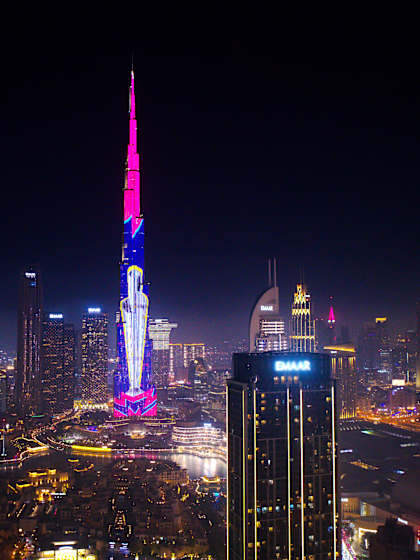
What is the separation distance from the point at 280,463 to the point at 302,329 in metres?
17.5

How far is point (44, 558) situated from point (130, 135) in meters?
13.4

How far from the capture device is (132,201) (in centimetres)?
2042

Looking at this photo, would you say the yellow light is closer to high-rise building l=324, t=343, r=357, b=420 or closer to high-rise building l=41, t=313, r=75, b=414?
high-rise building l=324, t=343, r=357, b=420

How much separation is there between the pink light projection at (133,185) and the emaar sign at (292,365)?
13.3 metres

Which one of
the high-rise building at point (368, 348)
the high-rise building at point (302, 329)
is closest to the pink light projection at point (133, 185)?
the high-rise building at point (302, 329)

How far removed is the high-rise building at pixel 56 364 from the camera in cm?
2878

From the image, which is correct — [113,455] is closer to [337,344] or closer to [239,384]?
[337,344]

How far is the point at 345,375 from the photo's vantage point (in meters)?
24.4

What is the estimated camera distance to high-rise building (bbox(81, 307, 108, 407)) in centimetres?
3003

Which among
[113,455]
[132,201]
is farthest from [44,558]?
[132,201]

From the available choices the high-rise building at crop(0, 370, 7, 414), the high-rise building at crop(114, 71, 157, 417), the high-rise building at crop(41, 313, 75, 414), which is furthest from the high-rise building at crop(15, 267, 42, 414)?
the high-rise building at crop(114, 71, 157, 417)

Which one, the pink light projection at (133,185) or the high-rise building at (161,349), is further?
the high-rise building at (161,349)

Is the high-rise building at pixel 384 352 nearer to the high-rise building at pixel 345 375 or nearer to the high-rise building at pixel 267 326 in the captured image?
the high-rise building at pixel 345 375

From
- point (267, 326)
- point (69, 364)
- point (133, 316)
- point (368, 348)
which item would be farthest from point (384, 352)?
point (69, 364)
